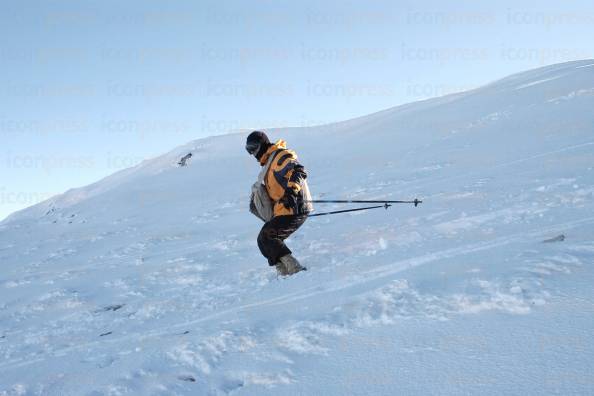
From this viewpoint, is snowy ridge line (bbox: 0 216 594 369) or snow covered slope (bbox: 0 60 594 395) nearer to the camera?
snow covered slope (bbox: 0 60 594 395)

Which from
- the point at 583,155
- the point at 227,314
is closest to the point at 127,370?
the point at 227,314

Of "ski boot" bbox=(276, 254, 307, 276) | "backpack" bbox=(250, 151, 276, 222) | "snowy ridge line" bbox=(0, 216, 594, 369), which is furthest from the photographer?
"backpack" bbox=(250, 151, 276, 222)

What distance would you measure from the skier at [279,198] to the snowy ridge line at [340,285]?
114 centimetres

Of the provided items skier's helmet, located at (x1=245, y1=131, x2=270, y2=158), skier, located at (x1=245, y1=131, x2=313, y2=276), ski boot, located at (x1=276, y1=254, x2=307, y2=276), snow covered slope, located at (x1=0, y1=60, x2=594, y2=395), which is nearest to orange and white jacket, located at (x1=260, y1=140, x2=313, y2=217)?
skier, located at (x1=245, y1=131, x2=313, y2=276)

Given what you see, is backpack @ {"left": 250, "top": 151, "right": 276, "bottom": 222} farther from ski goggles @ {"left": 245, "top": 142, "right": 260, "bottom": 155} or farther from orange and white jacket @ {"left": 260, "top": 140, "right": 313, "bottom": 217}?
ski goggles @ {"left": 245, "top": 142, "right": 260, "bottom": 155}

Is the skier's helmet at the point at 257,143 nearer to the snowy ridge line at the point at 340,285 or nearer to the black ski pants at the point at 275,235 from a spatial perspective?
the black ski pants at the point at 275,235

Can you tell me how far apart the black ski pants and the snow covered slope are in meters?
0.28

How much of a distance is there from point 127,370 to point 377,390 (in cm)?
195

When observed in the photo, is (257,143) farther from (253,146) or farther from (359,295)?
(359,295)

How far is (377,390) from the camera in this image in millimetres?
2541

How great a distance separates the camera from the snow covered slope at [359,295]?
9.05 feet

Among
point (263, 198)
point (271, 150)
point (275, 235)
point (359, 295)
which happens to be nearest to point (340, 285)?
point (359, 295)

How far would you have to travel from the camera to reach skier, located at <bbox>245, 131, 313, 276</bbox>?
19.4 feet

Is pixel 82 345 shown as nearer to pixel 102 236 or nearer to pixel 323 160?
pixel 102 236
